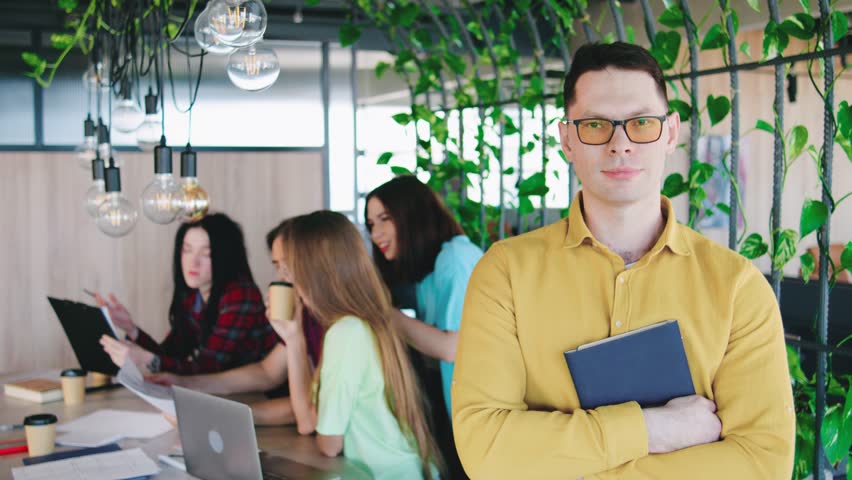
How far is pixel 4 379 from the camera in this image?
3578mm

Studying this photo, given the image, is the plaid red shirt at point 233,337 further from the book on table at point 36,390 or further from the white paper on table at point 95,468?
the white paper on table at point 95,468

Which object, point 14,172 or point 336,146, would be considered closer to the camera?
point 14,172

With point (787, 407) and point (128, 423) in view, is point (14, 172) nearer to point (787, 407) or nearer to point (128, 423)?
point (128, 423)

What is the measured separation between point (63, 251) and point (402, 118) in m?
2.53

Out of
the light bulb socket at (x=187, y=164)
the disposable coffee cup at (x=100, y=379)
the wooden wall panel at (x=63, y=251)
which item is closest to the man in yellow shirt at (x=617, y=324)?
the light bulb socket at (x=187, y=164)

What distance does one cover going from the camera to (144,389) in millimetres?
2480

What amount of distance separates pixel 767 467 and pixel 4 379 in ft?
10.5

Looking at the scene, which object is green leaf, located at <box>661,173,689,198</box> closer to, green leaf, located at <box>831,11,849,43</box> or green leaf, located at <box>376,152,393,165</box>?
green leaf, located at <box>831,11,849,43</box>

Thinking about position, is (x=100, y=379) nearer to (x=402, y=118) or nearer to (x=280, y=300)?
(x=280, y=300)

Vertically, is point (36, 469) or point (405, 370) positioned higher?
point (405, 370)

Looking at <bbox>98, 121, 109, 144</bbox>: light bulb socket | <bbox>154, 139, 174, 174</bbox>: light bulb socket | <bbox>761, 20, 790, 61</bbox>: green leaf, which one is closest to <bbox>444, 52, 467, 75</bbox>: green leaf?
<bbox>98, 121, 109, 144</bbox>: light bulb socket

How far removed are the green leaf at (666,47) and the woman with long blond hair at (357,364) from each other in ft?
3.40

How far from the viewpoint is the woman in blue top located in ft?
9.66

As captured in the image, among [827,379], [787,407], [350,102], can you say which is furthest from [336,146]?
[787,407]
